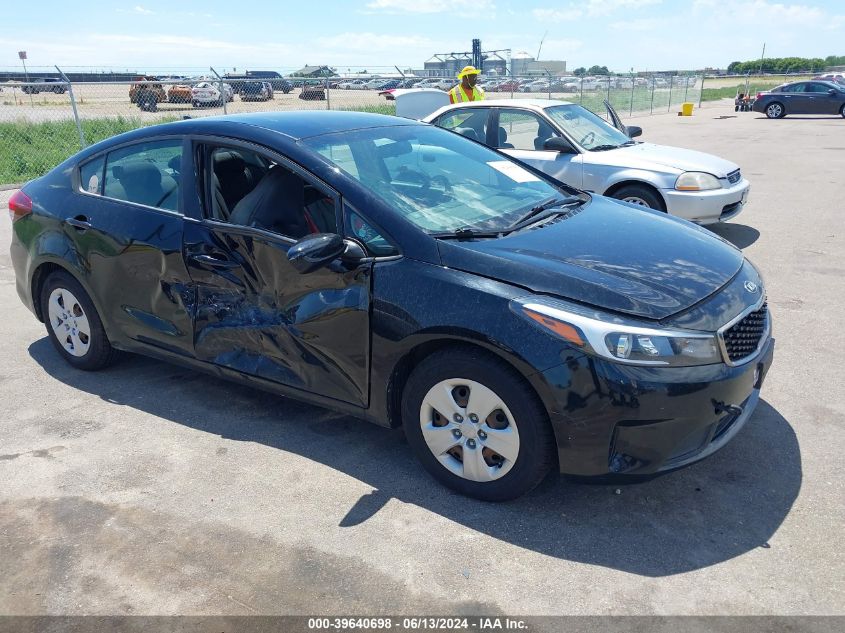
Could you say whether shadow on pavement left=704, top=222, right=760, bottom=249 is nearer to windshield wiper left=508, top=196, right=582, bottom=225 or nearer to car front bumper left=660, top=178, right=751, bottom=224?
car front bumper left=660, top=178, right=751, bottom=224

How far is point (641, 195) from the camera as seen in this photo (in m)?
7.75

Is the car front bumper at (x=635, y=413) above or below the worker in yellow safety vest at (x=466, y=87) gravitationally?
below

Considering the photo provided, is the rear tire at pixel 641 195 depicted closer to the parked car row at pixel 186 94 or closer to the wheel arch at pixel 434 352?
the wheel arch at pixel 434 352

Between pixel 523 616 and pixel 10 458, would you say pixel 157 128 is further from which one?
pixel 523 616

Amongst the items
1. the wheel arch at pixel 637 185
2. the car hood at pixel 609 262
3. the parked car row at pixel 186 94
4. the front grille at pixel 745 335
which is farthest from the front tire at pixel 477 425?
the parked car row at pixel 186 94

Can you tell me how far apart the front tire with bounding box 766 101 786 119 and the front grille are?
28.6 m

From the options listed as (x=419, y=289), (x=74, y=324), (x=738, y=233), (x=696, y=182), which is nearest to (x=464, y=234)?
(x=419, y=289)

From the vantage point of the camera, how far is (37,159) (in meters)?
14.8

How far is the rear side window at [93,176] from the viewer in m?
4.52

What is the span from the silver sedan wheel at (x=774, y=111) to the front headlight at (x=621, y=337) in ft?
95.8

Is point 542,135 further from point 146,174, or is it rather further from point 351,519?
point 351,519

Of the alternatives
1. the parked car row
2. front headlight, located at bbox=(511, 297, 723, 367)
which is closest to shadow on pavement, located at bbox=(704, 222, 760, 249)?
front headlight, located at bbox=(511, 297, 723, 367)

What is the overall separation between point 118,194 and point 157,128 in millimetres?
486

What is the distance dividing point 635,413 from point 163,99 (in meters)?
22.8
